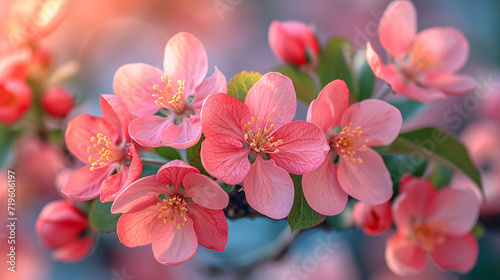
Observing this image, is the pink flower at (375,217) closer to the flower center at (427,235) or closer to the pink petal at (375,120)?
the flower center at (427,235)

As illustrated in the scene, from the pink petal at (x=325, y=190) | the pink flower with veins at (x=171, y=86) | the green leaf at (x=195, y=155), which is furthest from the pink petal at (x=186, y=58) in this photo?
the pink petal at (x=325, y=190)

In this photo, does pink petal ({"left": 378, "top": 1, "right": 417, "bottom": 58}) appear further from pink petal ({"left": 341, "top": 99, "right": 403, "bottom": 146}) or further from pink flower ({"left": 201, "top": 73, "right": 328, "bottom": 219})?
pink flower ({"left": 201, "top": 73, "right": 328, "bottom": 219})

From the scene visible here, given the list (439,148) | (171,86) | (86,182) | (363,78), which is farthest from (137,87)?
(439,148)

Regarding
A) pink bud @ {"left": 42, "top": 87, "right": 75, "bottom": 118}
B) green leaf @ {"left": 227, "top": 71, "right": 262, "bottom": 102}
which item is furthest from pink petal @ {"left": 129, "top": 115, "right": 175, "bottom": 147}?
pink bud @ {"left": 42, "top": 87, "right": 75, "bottom": 118}

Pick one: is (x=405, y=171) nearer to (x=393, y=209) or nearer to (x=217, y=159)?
(x=393, y=209)

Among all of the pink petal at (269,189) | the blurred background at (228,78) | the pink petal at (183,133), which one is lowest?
the blurred background at (228,78)

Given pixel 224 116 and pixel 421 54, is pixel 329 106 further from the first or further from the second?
pixel 421 54
